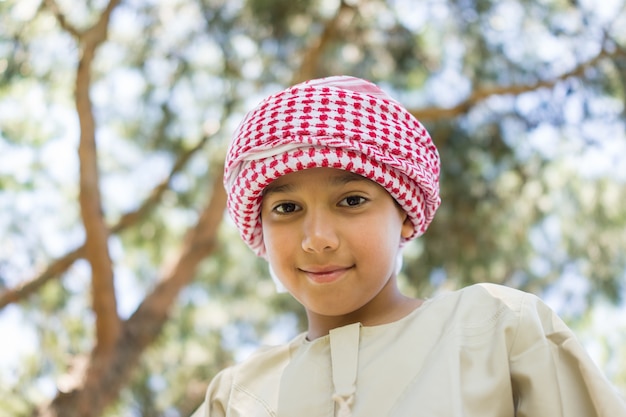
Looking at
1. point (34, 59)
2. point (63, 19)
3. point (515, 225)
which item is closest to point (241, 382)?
point (63, 19)

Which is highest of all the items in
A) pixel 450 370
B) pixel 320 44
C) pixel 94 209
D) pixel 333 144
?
pixel 333 144

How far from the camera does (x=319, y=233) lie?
1.81 metres

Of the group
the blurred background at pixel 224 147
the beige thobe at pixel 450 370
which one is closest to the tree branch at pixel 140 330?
the blurred background at pixel 224 147

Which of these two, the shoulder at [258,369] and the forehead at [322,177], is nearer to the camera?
the forehead at [322,177]

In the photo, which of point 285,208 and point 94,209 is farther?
point 94,209

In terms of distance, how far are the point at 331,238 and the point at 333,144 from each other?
0.69 ft

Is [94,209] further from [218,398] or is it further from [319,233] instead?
[319,233]

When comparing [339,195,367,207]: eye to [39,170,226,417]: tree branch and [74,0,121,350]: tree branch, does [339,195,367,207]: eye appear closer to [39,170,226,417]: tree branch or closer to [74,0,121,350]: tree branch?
[39,170,226,417]: tree branch

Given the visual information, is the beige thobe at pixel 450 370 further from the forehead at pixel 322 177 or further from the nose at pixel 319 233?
the forehead at pixel 322 177

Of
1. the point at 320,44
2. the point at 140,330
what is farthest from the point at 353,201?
the point at 320,44

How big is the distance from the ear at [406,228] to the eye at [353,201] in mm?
229

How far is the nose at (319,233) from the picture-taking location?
1810 millimetres

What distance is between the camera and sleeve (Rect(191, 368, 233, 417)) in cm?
204

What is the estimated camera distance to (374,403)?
1.73 m
